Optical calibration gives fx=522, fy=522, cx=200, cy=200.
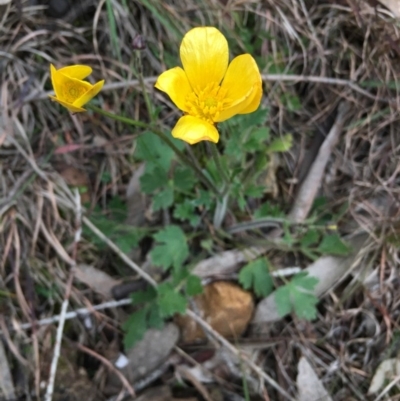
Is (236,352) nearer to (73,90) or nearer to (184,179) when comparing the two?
(184,179)

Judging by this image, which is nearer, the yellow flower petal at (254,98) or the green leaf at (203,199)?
the yellow flower petal at (254,98)

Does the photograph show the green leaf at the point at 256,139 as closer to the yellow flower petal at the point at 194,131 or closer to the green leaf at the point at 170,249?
the green leaf at the point at 170,249

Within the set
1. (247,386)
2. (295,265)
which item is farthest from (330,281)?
(247,386)

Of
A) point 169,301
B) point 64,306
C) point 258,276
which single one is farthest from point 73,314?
point 258,276

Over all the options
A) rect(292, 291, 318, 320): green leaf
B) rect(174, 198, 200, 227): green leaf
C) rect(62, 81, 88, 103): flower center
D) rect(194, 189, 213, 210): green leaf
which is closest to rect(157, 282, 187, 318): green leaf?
rect(174, 198, 200, 227): green leaf

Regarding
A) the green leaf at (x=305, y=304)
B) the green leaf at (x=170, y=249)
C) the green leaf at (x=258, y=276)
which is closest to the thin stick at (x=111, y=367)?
the green leaf at (x=170, y=249)

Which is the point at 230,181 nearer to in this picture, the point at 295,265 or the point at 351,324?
the point at 295,265
